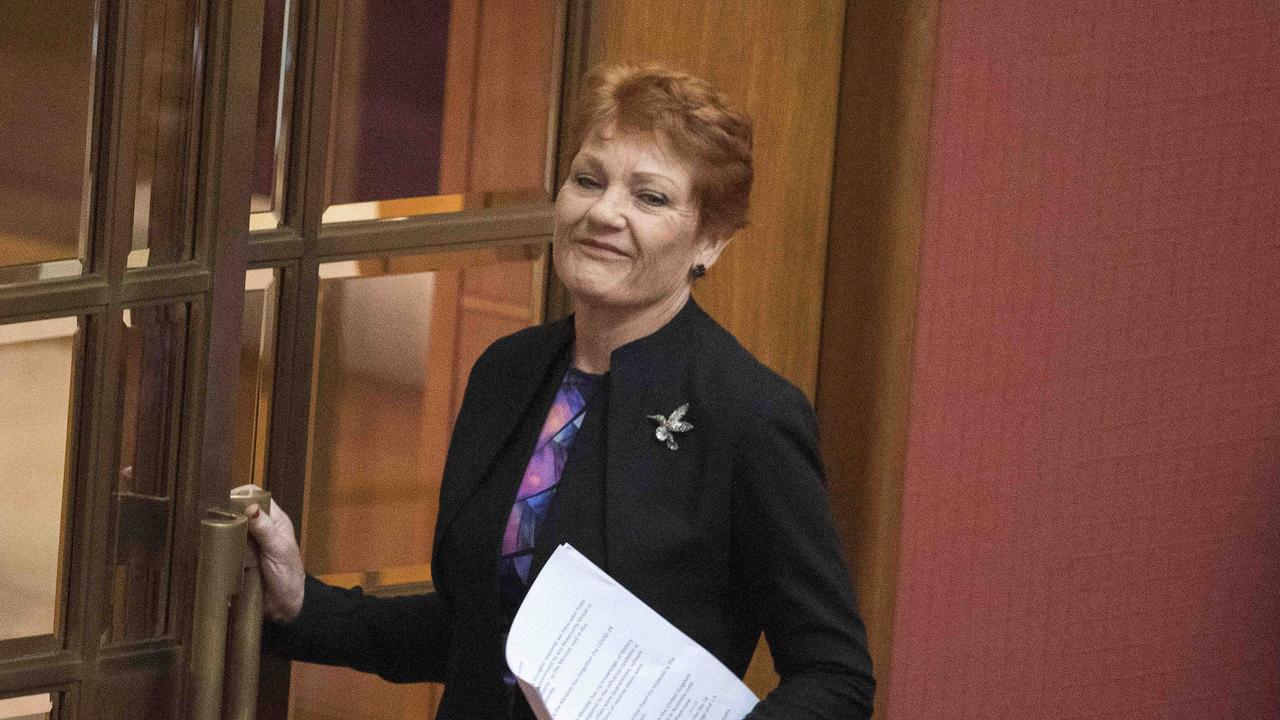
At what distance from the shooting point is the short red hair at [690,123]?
1590 mm

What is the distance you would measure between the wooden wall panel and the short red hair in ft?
1.16

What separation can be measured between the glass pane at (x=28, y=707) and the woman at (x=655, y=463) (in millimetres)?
226

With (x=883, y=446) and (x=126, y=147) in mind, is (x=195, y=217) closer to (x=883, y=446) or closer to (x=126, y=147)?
(x=126, y=147)

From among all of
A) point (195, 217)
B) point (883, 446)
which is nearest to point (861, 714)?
point (883, 446)

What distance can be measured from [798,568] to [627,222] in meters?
0.33

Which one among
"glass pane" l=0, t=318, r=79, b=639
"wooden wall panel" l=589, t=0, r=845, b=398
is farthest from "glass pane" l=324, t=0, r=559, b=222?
"glass pane" l=0, t=318, r=79, b=639

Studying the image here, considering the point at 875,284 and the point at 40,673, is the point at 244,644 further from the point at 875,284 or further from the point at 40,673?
→ the point at 875,284

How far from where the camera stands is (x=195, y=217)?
1.46m

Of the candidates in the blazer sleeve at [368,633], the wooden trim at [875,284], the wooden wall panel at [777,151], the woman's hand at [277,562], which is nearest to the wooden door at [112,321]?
the woman's hand at [277,562]

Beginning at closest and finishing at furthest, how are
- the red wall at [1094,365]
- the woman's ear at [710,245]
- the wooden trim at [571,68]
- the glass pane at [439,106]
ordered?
the woman's ear at [710,245] < the glass pane at [439,106] < the wooden trim at [571,68] < the red wall at [1094,365]

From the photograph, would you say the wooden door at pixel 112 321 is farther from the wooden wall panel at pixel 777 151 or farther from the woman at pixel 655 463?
the wooden wall panel at pixel 777 151

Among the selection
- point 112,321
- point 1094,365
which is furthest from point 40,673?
point 1094,365

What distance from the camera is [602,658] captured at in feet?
4.98

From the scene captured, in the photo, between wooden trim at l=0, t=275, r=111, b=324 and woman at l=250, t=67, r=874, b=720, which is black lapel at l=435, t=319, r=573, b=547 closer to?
woman at l=250, t=67, r=874, b=720
